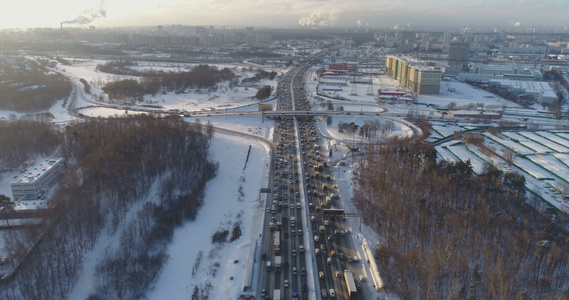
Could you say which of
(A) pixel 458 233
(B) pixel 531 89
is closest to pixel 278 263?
(A) pixel 458 233

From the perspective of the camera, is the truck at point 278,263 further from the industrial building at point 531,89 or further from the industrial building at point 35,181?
the industrial building at point 531,89

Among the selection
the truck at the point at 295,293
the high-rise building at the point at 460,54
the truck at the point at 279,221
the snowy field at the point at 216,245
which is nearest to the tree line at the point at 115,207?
the snowy field at the point at 216,245

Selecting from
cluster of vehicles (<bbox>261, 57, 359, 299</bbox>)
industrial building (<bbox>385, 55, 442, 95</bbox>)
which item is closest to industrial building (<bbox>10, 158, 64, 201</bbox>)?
cluster of vehicles (<bbox>261, 57, 359, 299</bbox>)

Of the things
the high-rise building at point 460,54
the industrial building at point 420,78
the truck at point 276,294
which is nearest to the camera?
the truck at point 276,294

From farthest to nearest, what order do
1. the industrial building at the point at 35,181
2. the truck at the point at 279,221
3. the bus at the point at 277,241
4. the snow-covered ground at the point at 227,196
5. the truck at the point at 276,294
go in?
the industrial building at the point at 35,181 < the truck at the point at 279,221 < the bus at the point at 277,241 < the snow-covered ground at the point at 227,196 < the truck at the point at 276,294

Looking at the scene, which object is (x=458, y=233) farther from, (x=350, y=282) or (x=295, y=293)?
(x=295, y=293)

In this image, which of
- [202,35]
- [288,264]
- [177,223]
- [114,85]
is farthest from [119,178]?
[202,35]
